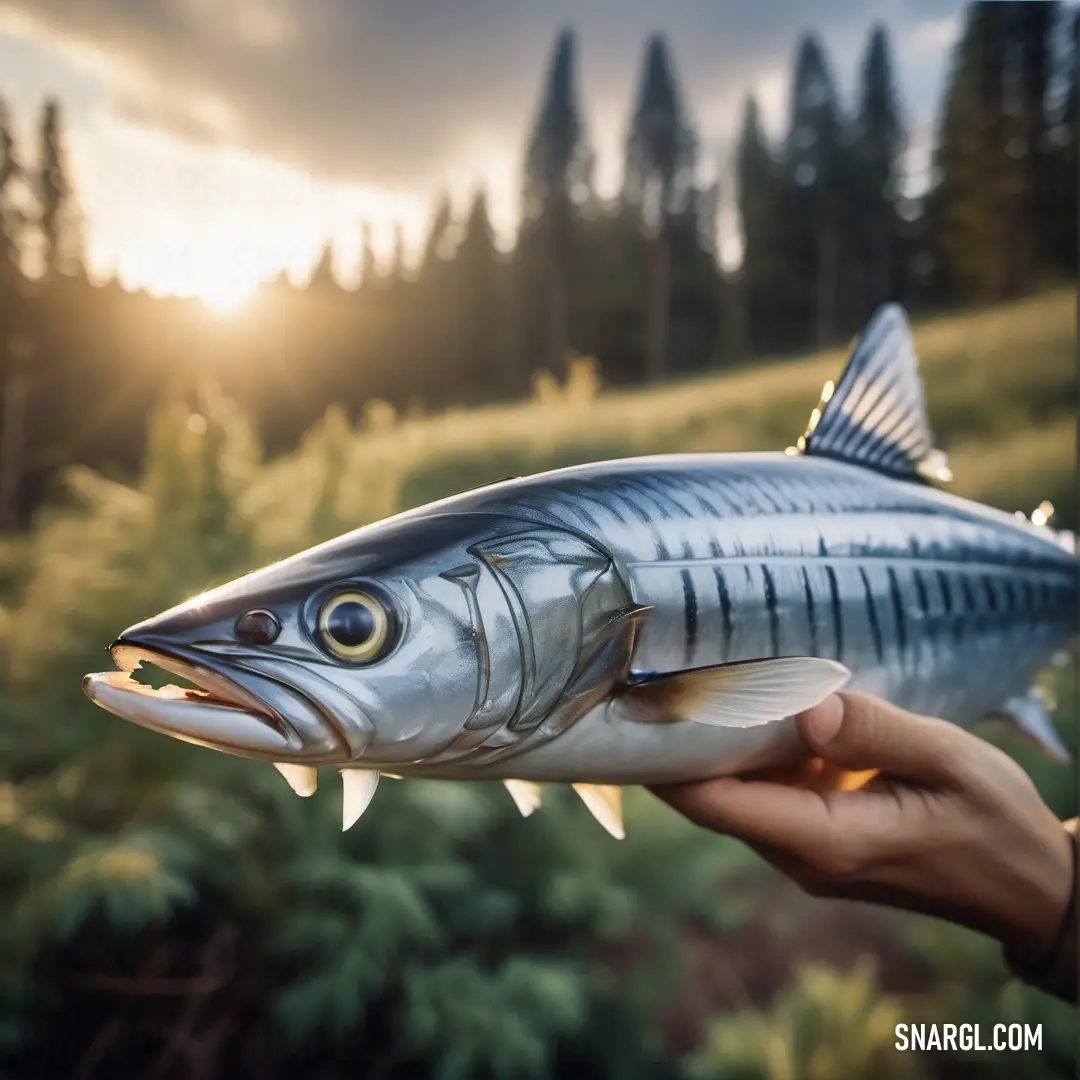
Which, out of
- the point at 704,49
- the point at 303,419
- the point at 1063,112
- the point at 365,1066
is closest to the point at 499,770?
the point at 365,1066

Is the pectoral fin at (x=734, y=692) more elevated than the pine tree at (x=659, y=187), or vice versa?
the pine tree at (x=659, y=187)

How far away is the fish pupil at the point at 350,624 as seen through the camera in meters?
0.40

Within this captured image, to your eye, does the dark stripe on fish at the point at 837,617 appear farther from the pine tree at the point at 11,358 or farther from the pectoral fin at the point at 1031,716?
the pine tree at the point at 11,358

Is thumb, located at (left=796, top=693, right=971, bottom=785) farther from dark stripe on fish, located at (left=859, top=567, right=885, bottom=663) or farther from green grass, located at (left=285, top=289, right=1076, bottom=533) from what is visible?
green grass, located at (left=285, top=289, right=1076, bottom=533)

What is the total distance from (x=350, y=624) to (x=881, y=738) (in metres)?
0.36

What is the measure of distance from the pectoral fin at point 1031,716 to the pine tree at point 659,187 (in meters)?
2.02

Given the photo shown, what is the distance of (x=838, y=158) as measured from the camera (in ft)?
9.99

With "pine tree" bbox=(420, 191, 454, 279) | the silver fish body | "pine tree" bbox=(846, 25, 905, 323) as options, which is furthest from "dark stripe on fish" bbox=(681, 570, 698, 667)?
"pine tree" bbox=(846, 25, 905, 323)

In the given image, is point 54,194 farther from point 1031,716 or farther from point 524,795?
point 1031,716

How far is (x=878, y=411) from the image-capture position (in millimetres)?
690

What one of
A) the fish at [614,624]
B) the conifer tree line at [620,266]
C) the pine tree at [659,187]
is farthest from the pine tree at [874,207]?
the fish at [614,624]

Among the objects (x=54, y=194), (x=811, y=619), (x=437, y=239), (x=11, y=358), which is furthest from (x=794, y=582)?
(x=437, y=239)

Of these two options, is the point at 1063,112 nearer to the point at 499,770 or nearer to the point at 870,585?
the point at 870,585

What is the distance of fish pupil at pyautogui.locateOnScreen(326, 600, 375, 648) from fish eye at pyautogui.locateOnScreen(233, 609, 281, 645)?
0.9 inches
